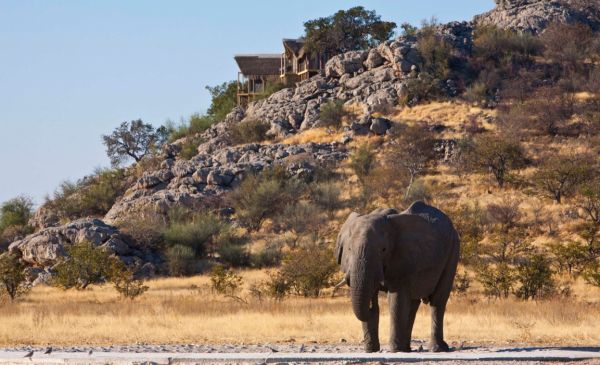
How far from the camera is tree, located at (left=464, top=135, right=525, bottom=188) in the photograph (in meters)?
57.1

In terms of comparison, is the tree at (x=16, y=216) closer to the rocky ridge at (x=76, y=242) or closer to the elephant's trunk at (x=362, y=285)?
the rocky ridge at (x=76, y=242)

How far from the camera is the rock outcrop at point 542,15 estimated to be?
78812mm

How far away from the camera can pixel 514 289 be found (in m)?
30.4

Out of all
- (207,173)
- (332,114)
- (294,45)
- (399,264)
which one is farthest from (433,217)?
(294,45)

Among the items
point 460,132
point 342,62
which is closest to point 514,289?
→ point 460,132

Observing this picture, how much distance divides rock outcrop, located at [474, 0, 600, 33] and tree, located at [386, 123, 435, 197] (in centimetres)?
2000

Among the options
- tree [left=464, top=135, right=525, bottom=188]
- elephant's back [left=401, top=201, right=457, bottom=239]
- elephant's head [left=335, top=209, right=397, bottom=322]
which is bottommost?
elephant's head [left=335, top=209, right=397, bottom=322]

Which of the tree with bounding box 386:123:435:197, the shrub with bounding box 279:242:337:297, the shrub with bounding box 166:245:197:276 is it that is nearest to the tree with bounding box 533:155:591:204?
the tree with bounding box 386:123:435:197

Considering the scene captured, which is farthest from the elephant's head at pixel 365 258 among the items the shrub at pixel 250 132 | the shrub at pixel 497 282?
the shrub at pixel 250 132

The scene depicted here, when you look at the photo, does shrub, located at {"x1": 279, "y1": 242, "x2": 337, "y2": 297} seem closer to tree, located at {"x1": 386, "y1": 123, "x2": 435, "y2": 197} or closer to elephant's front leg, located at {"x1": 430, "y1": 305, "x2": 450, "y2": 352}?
elephant's front leg, located at {"x1": 430, "y1": 305, "x2": 450, "y2": 352}

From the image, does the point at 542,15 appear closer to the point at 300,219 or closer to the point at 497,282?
the point at 300,219

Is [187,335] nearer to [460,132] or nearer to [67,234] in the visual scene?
[67,234]

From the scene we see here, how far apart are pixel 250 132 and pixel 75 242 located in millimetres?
27706

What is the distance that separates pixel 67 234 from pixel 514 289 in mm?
21876
